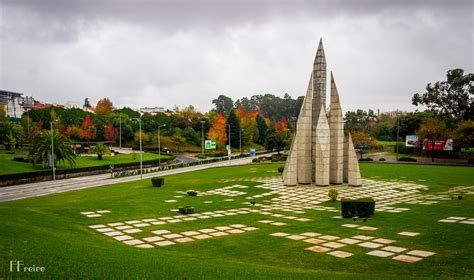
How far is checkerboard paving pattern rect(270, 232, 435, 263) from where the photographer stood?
1262 cm

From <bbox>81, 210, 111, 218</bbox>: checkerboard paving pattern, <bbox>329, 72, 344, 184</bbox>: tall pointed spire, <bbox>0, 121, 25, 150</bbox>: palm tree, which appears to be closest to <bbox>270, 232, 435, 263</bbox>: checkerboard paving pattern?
<bbox>81, 210, 111, 218</bbox>: checkerboard paving pattern

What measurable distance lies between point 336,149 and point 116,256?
2452 cm

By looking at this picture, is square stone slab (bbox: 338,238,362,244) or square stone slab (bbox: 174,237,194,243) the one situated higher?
square stone slab (bbox: 338,238,362,244)

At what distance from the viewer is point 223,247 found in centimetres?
1409

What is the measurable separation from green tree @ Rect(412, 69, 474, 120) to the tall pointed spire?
41234 mm

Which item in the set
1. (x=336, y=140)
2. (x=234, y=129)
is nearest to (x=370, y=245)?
(x=336, y=140)

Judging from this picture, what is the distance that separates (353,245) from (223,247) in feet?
16.9

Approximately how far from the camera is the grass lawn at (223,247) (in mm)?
9469

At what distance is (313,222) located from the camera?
726 inches

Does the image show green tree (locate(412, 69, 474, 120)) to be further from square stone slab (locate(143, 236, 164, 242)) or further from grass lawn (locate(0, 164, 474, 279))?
square stone slab (locate(143, 236, 164, 242))

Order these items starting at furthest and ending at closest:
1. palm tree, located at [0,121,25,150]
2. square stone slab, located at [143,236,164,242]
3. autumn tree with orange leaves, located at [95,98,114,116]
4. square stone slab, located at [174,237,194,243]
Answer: autumn tree with orange leaves, located at [95,98,114,116] < palm tree, located at [0,121,25,150] < square stone slab, located at [143,236,164,242] < square stone slab, located at [174,237,194,243]

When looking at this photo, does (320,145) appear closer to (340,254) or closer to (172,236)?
(172,236)

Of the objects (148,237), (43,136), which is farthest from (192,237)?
(43,136)

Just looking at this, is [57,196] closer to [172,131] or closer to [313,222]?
[313,222]
